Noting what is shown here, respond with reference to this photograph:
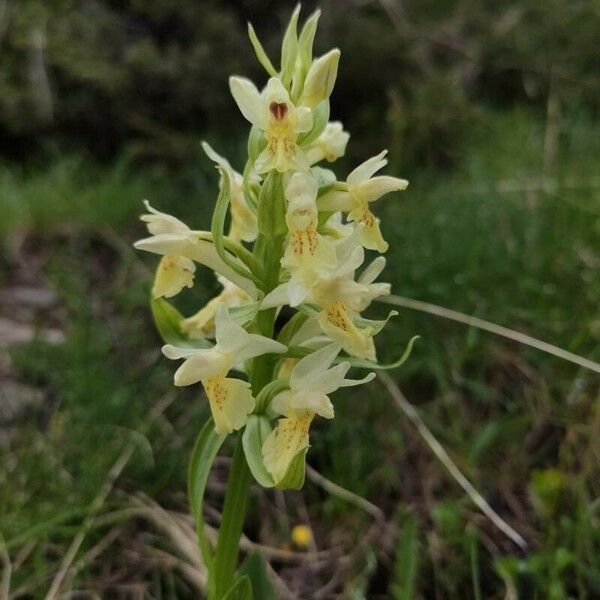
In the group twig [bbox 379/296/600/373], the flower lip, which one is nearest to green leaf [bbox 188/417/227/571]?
the flower lip

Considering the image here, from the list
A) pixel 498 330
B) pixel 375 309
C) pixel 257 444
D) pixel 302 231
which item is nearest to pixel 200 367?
pixel 257 444

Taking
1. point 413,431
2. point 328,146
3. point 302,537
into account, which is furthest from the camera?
point 413,431

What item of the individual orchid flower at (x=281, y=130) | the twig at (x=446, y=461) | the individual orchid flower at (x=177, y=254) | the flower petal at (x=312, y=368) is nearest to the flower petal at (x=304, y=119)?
the individual orchid flower at (x=281, y=130)

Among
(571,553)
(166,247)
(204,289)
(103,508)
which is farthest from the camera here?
(204,289)

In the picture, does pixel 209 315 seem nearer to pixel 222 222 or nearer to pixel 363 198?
pixel 222 222

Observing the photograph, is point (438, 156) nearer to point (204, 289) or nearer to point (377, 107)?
point (377, 107)

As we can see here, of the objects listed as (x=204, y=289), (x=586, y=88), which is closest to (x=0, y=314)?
(x=204, y=289)
